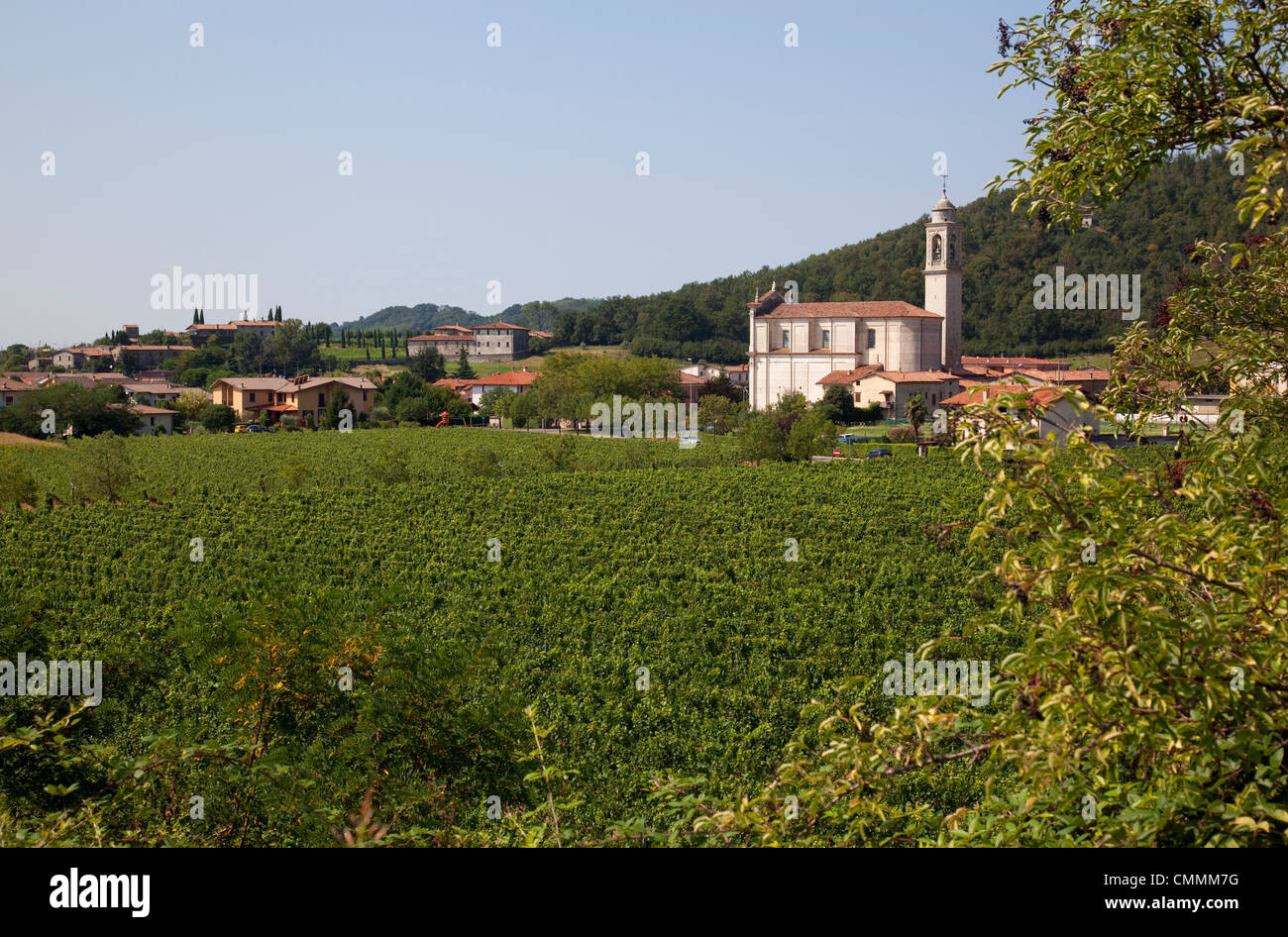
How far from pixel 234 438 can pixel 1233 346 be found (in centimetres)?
6812

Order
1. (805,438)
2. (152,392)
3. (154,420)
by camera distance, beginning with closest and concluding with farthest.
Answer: (805,438), (154,420), (152,392)

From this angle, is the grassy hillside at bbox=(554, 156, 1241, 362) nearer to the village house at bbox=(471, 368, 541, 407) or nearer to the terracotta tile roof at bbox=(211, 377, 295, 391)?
the village house at bbox=(471, 368, 541, 407)

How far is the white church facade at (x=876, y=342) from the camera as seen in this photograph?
7600 cm

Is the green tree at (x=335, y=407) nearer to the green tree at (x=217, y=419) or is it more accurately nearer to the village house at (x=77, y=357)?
the green tree at (x=217, y=419)

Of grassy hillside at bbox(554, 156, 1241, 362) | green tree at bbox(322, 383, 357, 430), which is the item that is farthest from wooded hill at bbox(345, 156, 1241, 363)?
green tree at bbox(322, 383, 357, 430)

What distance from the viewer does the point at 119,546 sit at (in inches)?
966

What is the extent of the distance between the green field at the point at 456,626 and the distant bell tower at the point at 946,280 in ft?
146

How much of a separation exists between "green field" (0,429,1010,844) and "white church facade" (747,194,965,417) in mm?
37678

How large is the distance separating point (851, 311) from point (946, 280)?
26.5 ft

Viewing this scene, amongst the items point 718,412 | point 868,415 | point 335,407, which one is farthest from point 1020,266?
point 335,407

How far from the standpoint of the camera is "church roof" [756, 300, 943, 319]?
79750mm

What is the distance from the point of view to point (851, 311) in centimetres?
8200

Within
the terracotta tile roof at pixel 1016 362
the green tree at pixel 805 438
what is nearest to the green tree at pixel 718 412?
the green tree at pixel 805 438

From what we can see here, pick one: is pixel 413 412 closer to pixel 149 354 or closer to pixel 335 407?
pixel 335 407
